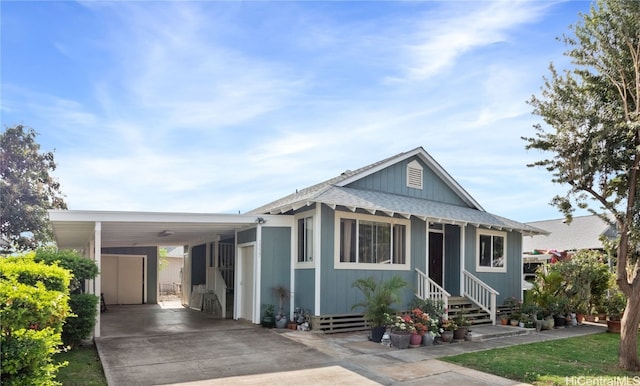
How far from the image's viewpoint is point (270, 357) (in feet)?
27.5

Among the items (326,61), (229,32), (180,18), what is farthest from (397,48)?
(180,18)

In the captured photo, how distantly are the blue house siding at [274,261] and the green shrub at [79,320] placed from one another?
13.2 ft

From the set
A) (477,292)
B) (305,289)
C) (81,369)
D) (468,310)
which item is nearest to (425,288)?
(468,310)

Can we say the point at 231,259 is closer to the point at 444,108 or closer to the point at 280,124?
the point at 280,124

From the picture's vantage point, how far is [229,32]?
8797 mm

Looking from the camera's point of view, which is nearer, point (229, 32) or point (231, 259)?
point (229, 32)

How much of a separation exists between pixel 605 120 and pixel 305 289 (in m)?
7.25

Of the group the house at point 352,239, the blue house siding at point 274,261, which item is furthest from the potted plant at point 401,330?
the blue house siding at point 274,261

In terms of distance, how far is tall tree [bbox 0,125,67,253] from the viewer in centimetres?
2392

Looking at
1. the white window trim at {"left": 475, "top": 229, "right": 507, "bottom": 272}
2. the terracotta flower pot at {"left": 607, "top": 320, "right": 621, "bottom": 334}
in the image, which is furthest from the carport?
the terracotta flower pot at {"left": 607, "top": 320, "right": 621, "bottom": 334}

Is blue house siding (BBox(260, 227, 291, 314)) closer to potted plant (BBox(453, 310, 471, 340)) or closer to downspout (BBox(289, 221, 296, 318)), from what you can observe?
downspout (BBox(289, 221, 296, 318))

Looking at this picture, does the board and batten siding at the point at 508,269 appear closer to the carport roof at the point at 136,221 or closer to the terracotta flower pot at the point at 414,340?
the terracotta flower pot at the point at 414,340

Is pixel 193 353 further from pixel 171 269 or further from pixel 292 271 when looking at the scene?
pixel 171 269

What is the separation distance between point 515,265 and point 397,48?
9530 millimetres
